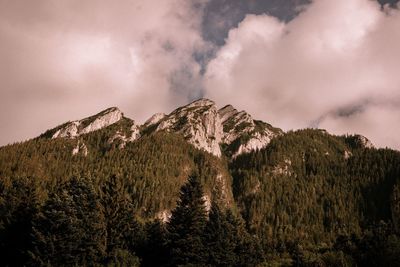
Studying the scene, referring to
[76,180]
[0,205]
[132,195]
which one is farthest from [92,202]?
[132,195]

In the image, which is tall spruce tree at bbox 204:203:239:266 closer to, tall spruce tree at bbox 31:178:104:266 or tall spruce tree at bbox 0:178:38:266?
tall spruce tree at bbox 31:178:104:266

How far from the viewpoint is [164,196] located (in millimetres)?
174625

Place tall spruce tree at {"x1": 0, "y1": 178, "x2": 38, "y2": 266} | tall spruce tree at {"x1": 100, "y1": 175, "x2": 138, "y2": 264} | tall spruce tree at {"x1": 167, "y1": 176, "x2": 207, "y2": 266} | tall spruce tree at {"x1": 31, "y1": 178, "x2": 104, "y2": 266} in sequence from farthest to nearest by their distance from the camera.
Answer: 1. tall spruce tree at {"x1": 100, "y1": 175, "x2": 138, "y2": 264}
2. tall spruce tree at {"x1": 167, "y1": 176, "x2": 207, "y2": 266}
3. tall spruce tree at {"x1": 0, "y1": 178, "x2": 38, "y2": 266}
4. tall spruce tree at {"x1": 31, "y1": 178, "x2": 104, "y2": 266}

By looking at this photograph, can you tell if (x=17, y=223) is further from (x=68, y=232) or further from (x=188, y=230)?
(x=188, y=230)

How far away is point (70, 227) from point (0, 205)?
29645mm

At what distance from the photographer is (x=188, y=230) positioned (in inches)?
2525

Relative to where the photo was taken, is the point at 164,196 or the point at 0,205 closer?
the point at 0,205

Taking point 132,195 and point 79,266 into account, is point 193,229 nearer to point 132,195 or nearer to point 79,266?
point 79,266

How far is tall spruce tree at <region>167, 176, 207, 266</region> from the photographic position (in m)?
61.6

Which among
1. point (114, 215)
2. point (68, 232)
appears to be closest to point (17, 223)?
point (68, 232)

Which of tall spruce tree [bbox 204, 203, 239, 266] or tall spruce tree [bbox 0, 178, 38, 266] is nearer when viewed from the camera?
tall spruce tree [bbox 0, 178, 38, 266]

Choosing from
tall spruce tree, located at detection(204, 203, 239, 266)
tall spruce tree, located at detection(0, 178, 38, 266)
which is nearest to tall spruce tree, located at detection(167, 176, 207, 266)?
tall spruce tree, located at detection(204, 203, 239, 266)

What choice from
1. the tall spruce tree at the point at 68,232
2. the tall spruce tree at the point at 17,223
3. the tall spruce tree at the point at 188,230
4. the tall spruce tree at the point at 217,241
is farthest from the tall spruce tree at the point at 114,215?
the tall spruce tree at the point at 217,241

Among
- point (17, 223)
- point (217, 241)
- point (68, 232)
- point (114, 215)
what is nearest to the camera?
point (68, 232)
